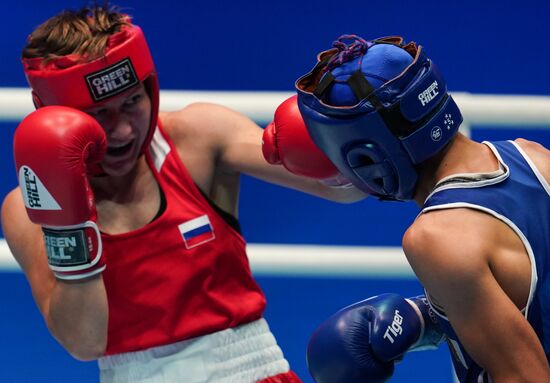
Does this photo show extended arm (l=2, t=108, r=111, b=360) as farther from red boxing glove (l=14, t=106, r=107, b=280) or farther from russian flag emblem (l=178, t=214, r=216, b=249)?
russian flag emblem (l=178, t=214, r=216, b=249)

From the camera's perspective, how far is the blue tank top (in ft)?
5.61

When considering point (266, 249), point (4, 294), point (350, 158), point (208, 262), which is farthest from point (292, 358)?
point (350, 158)

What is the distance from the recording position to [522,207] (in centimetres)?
173

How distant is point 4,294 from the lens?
11.8 feet

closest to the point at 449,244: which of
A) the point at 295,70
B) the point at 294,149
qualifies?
the point at 294,149

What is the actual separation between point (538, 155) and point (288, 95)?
111cm

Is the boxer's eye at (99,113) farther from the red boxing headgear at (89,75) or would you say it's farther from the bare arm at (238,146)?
the bare arm at (238,146)

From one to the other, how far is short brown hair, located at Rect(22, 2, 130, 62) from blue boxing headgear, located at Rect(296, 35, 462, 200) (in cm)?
60

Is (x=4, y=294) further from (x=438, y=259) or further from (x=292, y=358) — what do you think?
(x=438, y=259)

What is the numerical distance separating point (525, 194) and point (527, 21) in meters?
1.85

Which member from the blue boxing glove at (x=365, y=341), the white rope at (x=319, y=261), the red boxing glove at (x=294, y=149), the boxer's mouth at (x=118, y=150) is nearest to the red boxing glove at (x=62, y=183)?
the boxer's mouth at (x=118, y=150)

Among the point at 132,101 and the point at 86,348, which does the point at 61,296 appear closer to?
the point at 86,348

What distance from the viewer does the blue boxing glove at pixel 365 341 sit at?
1.97 meters

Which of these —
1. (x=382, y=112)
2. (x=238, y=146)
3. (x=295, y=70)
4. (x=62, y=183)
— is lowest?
(x=295, y=70)
